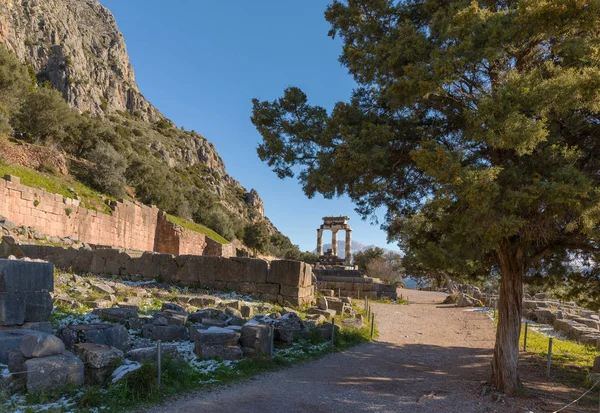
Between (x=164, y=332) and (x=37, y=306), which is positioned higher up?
(x=37, y=306)

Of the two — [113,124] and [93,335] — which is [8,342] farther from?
[113,124]

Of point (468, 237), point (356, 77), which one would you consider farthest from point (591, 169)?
point (356, 77)

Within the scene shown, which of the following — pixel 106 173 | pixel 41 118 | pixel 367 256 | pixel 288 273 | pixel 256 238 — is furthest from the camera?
pixel 367 256

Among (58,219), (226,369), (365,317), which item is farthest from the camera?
(58,219)

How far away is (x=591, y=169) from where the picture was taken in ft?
25.0

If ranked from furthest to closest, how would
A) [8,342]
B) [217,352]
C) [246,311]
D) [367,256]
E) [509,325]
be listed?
[367,256] < [246,311] < [509,325] < [217,352] < [8,342]

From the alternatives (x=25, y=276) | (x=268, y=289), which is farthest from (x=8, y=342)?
(x=268, y=289)

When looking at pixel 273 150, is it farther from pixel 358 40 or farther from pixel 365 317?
pixel 365 317

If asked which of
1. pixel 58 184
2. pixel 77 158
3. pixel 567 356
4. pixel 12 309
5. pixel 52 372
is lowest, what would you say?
pixel 567 356

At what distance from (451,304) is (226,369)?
73.1ft

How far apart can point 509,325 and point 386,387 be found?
2880 millimetres

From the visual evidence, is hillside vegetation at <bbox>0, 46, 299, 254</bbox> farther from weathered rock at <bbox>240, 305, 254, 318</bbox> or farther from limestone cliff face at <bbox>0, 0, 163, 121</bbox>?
limestone cliff face at <bbox>0, 0, 163, 121</bbox>

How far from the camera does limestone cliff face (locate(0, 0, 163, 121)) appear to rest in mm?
51719

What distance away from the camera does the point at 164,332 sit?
367 inches
